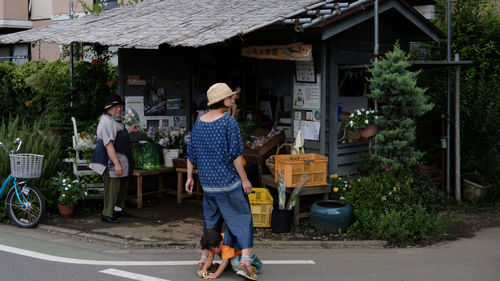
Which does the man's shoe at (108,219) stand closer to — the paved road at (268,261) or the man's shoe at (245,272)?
the paved road at (268,261)

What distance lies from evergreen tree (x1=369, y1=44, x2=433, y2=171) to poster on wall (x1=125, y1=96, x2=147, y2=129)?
15.1ft

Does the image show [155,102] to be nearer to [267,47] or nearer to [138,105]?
[138,105]

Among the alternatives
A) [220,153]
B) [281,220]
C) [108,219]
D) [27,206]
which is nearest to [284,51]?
[281,220]

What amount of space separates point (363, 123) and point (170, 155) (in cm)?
383

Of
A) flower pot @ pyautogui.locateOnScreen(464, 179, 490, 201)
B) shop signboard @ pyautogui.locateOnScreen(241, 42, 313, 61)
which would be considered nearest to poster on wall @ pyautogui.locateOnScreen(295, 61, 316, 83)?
shop signboard @ pyautogui.locateOnScreen(241, 42, 313, 61)

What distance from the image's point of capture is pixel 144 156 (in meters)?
10.9

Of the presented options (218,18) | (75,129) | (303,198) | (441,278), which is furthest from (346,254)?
(75,129)

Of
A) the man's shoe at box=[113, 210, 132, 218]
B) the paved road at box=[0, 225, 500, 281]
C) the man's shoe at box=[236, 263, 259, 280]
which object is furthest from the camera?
the man's shoe at box=[113, 210, 132, 218]

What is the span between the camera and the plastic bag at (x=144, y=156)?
10.9 metres

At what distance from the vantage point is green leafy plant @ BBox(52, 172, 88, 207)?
9.58 m

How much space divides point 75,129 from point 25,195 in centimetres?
167

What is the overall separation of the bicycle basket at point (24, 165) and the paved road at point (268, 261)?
2.91 feet

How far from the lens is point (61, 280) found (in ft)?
21.1

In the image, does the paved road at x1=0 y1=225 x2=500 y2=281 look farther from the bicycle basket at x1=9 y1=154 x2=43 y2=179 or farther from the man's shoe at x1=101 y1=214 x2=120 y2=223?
the man's shoe at x1=101 y1=214 x2=120 y2=223
